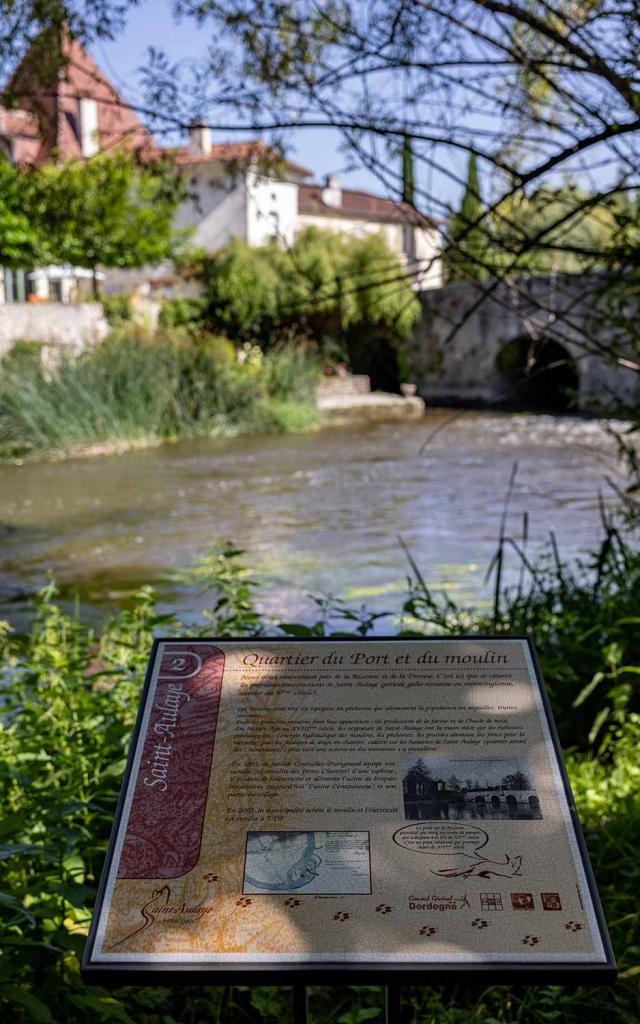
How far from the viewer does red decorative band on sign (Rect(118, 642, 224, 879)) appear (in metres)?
1.73

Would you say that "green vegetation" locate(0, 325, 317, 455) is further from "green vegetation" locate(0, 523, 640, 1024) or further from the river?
"green vegetation" locate(0, 523, 640, 1024)

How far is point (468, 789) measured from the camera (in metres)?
1.81

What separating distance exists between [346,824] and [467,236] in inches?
116

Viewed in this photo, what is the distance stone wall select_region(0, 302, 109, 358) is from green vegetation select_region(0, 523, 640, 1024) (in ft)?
44.6

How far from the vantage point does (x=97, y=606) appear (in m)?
7.64

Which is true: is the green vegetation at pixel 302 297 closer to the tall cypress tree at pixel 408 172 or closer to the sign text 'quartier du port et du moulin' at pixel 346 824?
the tall cypress tree at pixel 408 172

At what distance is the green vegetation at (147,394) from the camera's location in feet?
51.2

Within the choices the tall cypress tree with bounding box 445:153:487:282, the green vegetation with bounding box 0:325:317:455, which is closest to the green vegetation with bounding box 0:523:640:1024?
the tall cypress tree with bounding box 445:153:487:282

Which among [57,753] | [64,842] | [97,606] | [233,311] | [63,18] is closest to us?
[64,842]

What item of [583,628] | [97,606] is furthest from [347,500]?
[583,628]

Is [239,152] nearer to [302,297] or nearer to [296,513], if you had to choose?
Answer: [296,513]

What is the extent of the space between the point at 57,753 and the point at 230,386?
1509cm

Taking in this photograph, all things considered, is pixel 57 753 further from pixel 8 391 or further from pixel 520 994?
pixel 8 391

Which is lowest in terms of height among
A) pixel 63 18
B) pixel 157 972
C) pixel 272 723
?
pixel 157 972
